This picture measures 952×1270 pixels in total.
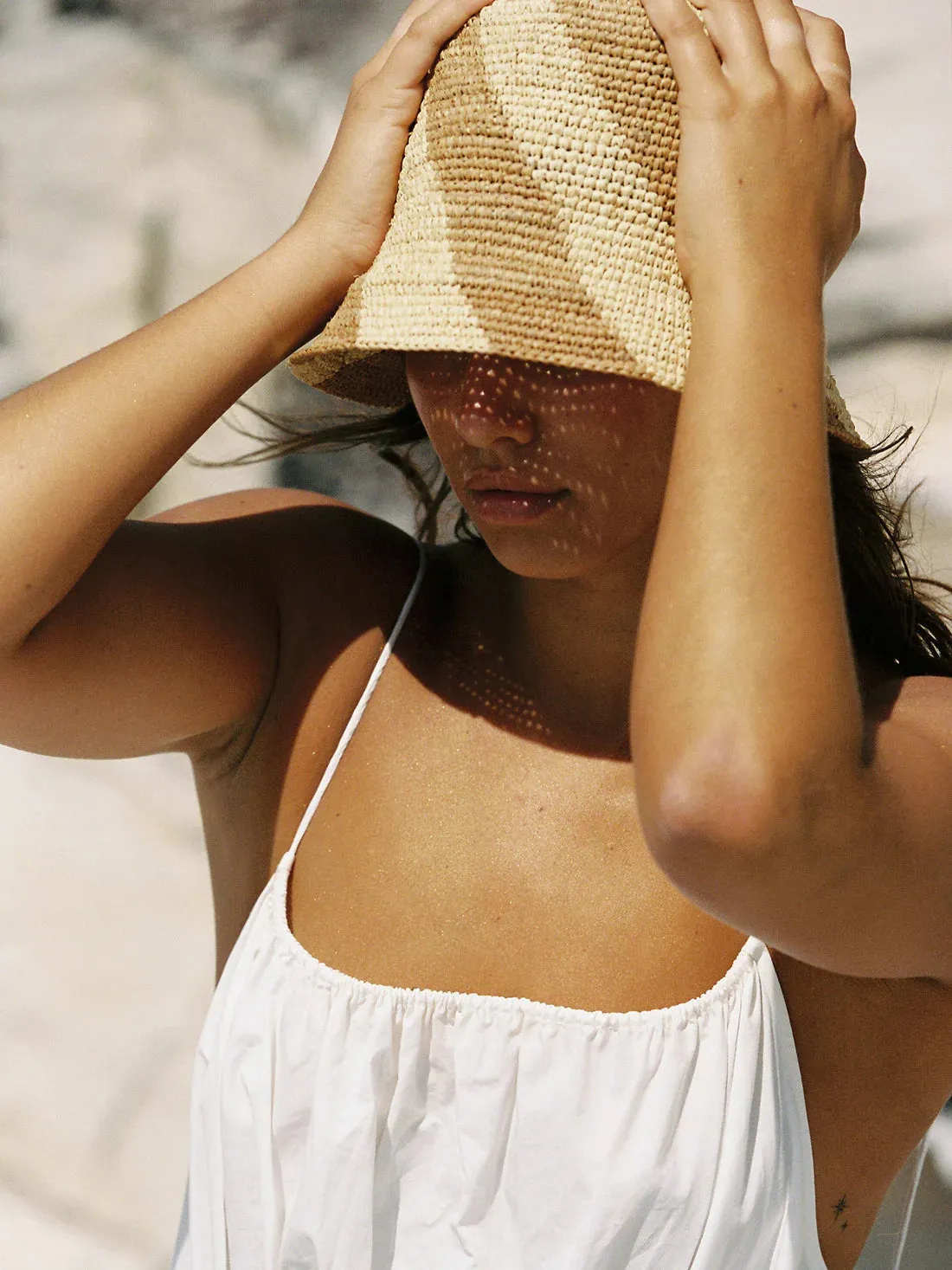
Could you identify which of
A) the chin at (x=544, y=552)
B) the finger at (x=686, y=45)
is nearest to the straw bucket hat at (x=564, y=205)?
the finger at (x=686, y=45)

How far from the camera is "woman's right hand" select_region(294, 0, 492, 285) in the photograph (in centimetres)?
100

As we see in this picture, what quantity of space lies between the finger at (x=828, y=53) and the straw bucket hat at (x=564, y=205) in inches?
3.8

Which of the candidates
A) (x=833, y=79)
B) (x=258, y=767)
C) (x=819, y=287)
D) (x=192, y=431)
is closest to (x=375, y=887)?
(x=258, y=767)

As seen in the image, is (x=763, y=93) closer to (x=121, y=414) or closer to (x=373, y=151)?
(x=373, y=151)

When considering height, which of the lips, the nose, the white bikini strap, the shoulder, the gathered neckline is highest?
the nose

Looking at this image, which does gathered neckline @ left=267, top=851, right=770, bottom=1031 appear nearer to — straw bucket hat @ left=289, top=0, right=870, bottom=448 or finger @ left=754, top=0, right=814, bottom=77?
straw bucket hat @ left=289, top=0, right=870, bottom=448

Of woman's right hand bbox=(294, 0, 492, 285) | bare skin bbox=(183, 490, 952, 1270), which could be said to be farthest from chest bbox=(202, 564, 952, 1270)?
woman's right hand bbox=(294, 0, 492, 285)

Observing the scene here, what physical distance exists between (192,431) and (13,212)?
40.6 inches

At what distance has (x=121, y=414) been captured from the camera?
3.21 ft

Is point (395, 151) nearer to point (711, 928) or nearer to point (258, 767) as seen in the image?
point (258, 767)

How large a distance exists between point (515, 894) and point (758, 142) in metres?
0.57

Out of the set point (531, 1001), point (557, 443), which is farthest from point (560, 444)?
point (531, 1001)

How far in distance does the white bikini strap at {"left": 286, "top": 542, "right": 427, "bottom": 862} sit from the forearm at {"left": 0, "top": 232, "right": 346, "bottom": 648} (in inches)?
9.8

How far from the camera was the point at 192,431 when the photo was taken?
1.01 meters
